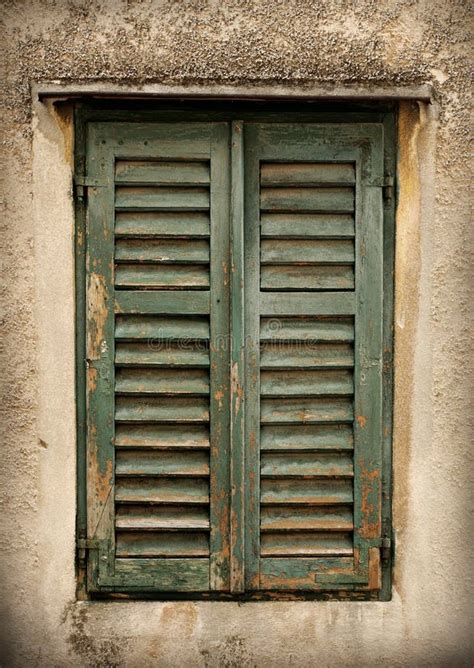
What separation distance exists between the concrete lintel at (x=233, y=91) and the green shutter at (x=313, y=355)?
13cm

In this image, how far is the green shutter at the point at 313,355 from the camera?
2.91m

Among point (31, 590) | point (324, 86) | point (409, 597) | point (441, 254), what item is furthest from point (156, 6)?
point (409, 597)

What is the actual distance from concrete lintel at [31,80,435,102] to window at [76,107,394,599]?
0.33 feet

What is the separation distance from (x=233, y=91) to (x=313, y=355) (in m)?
1.06

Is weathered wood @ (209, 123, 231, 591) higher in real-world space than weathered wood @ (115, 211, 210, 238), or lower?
lower

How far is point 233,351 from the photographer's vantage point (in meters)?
2.90

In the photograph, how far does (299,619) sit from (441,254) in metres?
1.54

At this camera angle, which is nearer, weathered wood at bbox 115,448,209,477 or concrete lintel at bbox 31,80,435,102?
concrete lintel at bbox 31,80,435,102

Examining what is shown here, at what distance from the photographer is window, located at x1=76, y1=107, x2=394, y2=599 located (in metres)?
2.90

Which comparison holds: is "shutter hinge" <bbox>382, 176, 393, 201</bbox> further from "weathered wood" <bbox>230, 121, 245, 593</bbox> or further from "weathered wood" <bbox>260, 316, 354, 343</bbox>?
"weathered wood" <bbox>230, 121, 245, 593</bbox>

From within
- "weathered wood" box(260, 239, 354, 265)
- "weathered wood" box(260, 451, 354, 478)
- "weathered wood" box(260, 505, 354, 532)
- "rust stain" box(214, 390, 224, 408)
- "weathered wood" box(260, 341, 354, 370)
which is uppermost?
"weathered wood" box(260, 239, 354, 265)

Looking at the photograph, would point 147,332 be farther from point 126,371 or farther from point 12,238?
point 12,238

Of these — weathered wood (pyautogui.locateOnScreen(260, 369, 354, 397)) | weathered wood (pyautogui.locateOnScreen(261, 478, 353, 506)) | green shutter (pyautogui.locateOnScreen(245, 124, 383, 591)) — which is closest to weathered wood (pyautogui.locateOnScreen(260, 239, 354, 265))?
green shutter (pyautogui.locateOnScreen(245, 124, 383, 591))

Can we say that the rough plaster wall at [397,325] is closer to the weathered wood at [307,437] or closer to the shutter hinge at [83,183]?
the shutter hinge at [83,183]
